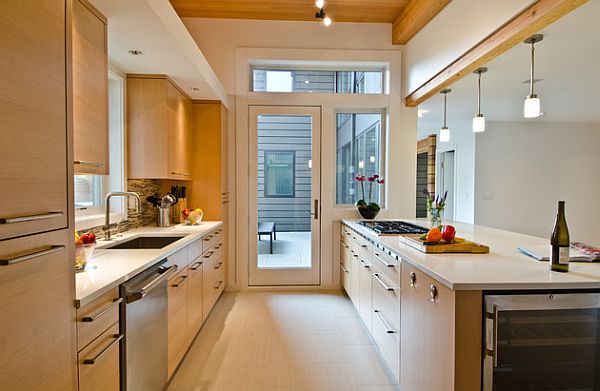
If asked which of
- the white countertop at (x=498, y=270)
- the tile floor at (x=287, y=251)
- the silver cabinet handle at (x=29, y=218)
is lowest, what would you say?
the tile floor at (x=287, y=251)

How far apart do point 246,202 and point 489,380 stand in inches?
124

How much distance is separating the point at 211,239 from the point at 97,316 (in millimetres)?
Answer: 1917

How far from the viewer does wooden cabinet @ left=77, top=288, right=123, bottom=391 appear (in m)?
1.27

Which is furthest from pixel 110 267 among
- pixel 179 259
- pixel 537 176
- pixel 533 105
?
pixel 537 176

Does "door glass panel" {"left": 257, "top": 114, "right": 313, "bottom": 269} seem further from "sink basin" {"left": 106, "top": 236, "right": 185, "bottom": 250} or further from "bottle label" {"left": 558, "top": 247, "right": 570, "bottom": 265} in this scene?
"bottle label" {"left": 558, "top": 247, "right": 570, "bottom": 265}

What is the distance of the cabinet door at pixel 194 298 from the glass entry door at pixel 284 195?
1.35 meters

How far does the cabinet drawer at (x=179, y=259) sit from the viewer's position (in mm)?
2133

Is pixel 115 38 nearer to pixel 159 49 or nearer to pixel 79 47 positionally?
pixel 159 49

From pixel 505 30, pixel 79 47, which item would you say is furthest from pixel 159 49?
pixel 505 30

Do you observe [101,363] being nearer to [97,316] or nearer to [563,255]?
[97,316]

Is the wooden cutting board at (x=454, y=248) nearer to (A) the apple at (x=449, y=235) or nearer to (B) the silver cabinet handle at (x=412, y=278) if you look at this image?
A: (A) the apple at (x=449, y=235)

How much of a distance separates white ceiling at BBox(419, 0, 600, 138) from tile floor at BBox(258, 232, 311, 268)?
8.33 feet

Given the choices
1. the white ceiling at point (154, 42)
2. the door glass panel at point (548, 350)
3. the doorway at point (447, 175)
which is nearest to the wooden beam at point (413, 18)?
the white ceiling at point (154, 42)

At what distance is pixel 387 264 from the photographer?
226 cm
